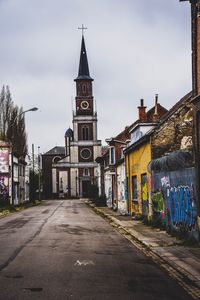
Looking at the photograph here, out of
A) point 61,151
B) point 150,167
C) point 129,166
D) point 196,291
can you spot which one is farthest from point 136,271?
point 61,151

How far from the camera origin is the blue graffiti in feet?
52.7

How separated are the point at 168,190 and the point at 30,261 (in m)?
9.01

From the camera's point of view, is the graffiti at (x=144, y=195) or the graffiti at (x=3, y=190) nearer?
the graffiti at (x=144, y=195)

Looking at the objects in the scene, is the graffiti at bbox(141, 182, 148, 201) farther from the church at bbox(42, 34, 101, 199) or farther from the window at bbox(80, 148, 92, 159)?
the window at bbox(80, 148, 92, 159)

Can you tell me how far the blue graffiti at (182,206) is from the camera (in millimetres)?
16062

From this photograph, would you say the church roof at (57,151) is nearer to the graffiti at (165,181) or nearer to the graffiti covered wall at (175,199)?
the graffiti covered wall at (175,199)

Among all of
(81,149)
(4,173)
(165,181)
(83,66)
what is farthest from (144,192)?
(83,66)

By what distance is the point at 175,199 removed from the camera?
18312 mm

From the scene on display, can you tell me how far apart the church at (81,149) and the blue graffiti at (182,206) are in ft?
261

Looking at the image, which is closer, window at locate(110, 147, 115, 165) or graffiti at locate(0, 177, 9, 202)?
window at locate(110, 147, 115, 165)

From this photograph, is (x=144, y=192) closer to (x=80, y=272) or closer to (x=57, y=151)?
(x=80, y=272)

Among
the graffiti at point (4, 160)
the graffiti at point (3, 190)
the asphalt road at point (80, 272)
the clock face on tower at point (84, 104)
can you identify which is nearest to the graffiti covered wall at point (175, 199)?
the asphalt road at point (80, 272)

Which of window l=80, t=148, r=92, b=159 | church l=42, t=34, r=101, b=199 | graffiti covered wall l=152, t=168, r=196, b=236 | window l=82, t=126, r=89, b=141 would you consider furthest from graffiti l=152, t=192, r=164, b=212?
window l=80, t=148, r=92, b=159

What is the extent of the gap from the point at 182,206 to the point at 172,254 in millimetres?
4170
